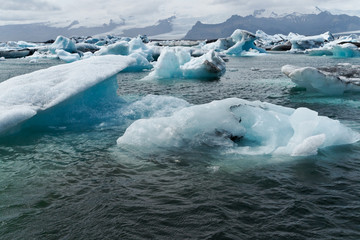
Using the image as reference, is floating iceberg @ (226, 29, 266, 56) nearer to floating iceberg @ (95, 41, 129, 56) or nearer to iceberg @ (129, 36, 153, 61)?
iceberg @ (129, 36, 153, 61)

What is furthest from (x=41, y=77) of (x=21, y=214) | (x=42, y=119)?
(x=21, y=214)

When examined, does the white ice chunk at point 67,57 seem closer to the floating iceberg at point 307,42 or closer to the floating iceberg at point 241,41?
the floating iceberg at point 241,41

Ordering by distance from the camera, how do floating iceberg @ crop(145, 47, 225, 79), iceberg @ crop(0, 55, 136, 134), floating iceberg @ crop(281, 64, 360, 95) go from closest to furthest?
iceberg @ crop(0, 55, 136, 134), floating iceberg @ crop(281, 64, 360, 95), floating iceberg @ crop(145, 47, 225, 79)

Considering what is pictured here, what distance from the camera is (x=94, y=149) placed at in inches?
323

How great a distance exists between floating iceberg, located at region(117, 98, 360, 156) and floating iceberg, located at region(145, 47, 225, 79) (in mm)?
16792

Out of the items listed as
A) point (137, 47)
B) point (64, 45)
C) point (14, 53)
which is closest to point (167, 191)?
point (137, 47)

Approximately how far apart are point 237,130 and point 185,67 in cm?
1832

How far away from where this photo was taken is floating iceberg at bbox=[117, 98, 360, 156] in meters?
7.85

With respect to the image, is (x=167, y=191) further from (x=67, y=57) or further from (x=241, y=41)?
(x=241, y=41)

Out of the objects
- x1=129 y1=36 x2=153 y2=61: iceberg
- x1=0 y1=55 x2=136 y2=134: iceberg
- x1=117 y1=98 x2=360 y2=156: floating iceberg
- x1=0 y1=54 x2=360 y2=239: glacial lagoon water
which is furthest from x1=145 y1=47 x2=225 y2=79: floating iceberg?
x1=117 y1=98 x2=360 y2=156: floating iceberg

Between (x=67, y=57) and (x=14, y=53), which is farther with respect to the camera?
(x=14, y=53)

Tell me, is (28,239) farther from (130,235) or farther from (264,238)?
(264,238)

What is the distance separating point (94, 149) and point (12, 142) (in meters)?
2.60

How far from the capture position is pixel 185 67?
25.8 m
